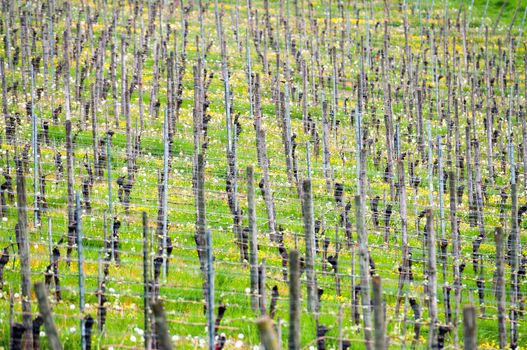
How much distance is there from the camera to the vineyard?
397 inches

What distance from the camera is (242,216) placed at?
45.8 feet

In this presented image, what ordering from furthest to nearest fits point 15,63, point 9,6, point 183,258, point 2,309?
point 9,6 < point 15,63 < point 183,258 < point 2,309

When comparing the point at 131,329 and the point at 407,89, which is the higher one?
the point at 407,89

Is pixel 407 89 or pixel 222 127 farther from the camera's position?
pixel 407 89

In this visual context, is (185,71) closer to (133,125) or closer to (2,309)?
(133,125)

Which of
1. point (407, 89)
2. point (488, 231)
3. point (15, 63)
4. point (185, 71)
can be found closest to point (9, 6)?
point (15, 63)

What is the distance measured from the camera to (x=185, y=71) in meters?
24.8

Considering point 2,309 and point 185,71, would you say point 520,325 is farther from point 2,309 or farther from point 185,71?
point 185,71

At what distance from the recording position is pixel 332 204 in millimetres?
16031

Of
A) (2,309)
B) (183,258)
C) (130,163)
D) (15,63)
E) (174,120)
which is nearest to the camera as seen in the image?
(2,309)

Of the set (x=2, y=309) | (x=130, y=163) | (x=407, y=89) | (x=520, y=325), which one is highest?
(x=407, y=89)

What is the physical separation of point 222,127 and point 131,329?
10.5 meters

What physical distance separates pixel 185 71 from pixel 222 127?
483 cm

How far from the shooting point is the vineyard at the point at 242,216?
33.1ft
